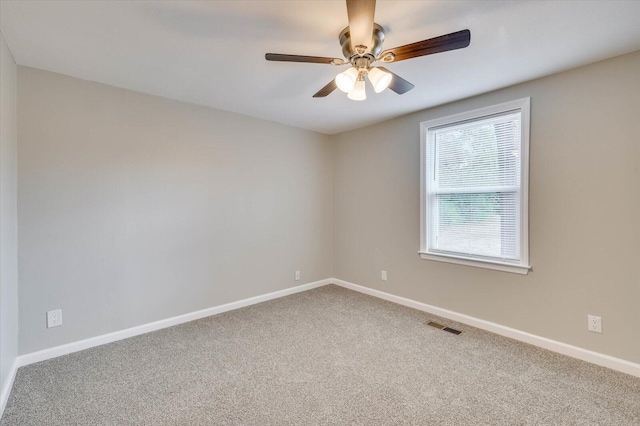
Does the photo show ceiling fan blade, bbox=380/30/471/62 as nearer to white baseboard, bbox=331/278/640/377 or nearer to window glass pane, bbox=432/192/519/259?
window glass pane, bbox=432/192/519/259

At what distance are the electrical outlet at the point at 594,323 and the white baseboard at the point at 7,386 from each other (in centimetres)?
410

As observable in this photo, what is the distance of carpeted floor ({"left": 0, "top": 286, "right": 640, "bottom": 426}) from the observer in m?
1.78

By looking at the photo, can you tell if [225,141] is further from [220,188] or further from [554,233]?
[554,233]

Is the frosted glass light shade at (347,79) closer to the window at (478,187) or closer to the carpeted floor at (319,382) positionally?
the window at (478,187)

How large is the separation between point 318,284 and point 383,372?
91.0 inches

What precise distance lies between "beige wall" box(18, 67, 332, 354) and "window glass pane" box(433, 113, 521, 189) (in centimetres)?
193

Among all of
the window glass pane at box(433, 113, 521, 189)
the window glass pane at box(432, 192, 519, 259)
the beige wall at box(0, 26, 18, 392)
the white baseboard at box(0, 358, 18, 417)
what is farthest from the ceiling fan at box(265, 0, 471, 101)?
the white baseboard at box(0, 358, 18, 417)

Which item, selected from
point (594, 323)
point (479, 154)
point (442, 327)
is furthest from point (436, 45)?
point (442, 327)

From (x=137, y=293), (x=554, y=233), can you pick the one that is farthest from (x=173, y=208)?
(x=554, y=233)

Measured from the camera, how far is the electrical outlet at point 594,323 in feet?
7.58

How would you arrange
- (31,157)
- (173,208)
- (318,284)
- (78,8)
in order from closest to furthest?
(78,8) → (31,157) → (173,208) → (318,284)

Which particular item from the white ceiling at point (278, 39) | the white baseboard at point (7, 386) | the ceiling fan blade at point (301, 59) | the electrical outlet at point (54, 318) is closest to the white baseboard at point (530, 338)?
the white ceiling at point (278, 39)

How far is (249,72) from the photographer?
A: 2461mm

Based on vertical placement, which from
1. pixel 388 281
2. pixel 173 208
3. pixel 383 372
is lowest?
pixel 383 372
